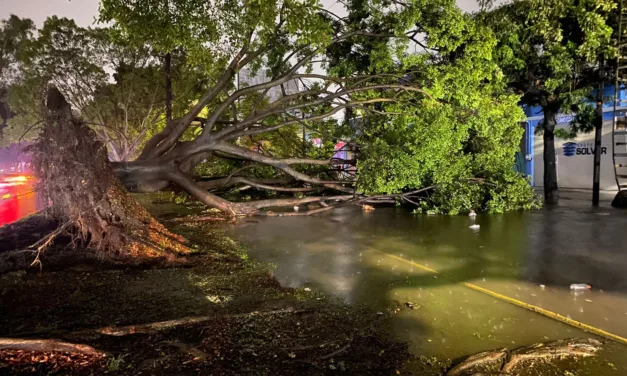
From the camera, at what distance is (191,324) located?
4152mm

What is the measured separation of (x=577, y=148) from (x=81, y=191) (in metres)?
19.9

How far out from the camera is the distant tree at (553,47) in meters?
11.8

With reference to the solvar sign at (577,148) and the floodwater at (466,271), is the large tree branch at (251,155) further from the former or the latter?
the solvar sign at (577,148)

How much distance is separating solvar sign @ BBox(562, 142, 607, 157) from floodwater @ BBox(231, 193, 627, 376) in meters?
8.46

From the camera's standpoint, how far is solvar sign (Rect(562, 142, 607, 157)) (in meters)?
18.0

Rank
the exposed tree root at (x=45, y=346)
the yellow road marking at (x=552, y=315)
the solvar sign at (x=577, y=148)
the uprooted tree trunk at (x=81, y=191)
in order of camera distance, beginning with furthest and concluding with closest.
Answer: the solvar sign at (x=577, y=148), the uprooted tree trunk at (x=81, y=191), the yellow road marking at (x=552, y=315), the exposed tree root at (x=45, y=346)

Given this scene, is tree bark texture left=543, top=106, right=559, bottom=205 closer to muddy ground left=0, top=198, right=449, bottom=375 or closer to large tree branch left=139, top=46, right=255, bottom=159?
large tree branch left=139, top=46, right=255, bottom=159

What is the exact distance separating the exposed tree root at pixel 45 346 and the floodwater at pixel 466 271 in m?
2.70

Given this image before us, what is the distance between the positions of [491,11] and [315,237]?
31.5 ft

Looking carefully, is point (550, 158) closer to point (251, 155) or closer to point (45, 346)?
point (251, 155)

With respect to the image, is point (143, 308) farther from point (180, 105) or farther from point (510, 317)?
point (180, 105)

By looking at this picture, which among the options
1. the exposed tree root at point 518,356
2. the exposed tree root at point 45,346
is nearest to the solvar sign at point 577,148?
the exposed tree root at point 518,356

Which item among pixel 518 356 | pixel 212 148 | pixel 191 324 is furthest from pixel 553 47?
pixel 191 324

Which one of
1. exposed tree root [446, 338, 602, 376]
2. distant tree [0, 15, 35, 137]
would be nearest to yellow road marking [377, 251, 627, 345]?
exposed tree root [446, 338, 602, 376]
